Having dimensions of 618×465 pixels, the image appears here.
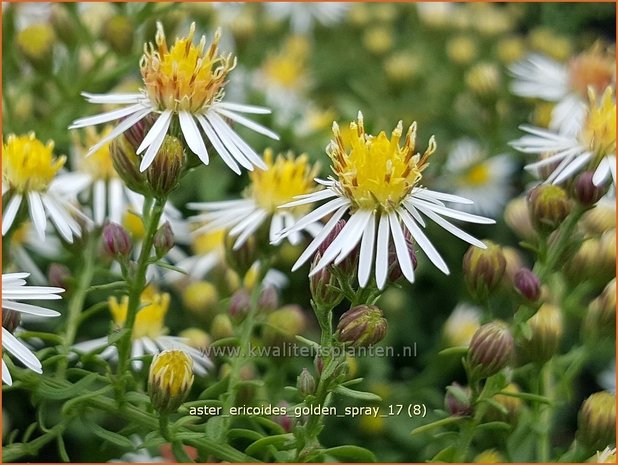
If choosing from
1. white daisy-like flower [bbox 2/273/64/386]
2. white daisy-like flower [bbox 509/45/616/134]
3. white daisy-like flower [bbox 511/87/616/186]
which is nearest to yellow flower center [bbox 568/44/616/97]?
white daisy-like flower [bbox 509/45/616/134]

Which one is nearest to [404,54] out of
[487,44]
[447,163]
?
[487,44]

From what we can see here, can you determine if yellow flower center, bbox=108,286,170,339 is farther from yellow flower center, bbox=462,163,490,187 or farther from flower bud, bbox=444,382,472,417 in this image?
yellow flower center, bbox=462,163,490,187

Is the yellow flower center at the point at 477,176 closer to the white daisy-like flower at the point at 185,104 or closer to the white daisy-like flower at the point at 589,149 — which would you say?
the white daisy-like flower at the point at 589,149

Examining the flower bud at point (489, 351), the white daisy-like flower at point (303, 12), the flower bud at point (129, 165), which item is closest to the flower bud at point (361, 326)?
the flower bud at point (489, 351)

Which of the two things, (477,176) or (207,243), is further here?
(477,176)

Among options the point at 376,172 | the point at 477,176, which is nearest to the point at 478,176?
the point at 477,176

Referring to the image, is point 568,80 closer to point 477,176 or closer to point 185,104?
point 477,176

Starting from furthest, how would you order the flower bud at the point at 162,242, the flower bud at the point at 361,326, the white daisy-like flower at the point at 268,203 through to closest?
the white daisy-like flower at the point at 268,203, the flower bud at the point at 162,242, the flower bud at the point at 361,326
